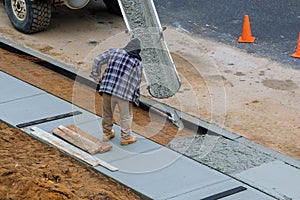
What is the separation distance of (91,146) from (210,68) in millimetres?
3936

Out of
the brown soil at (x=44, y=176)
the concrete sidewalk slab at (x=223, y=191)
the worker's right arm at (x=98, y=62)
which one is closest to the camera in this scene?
the brown soil at (x=44, y=176)

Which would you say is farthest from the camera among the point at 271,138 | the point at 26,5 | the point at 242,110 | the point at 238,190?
the point at 26,5

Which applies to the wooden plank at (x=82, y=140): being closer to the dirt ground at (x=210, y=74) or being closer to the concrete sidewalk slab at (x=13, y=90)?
the dirt ground at (x=210, y=74)

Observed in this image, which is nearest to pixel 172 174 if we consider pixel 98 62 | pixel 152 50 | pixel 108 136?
pixel 108 136

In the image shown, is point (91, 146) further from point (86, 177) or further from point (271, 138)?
point (271, 138)

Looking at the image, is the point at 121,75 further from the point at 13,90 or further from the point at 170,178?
the point at 13,90

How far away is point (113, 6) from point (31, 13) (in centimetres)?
213

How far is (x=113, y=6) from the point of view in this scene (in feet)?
49.6

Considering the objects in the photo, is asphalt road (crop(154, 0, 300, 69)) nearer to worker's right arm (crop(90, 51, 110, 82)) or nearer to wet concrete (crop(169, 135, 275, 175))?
wet concrete (crop(169, 135, 275, 175))

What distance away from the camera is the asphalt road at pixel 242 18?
44.7 ft

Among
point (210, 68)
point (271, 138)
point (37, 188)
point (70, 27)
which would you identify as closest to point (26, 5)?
point (70, 27)

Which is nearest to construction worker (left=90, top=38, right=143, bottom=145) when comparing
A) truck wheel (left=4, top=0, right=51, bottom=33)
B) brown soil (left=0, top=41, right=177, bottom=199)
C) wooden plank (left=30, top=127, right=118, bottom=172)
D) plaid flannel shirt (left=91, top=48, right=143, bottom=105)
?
plaid flannel shirt (left=91, top=48, right=143, bottom=105)

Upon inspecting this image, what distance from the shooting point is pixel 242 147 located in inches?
353

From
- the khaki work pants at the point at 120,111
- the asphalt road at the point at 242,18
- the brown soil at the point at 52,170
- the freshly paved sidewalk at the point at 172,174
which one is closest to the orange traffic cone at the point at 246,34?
the asphalt road at the point at 242,18
